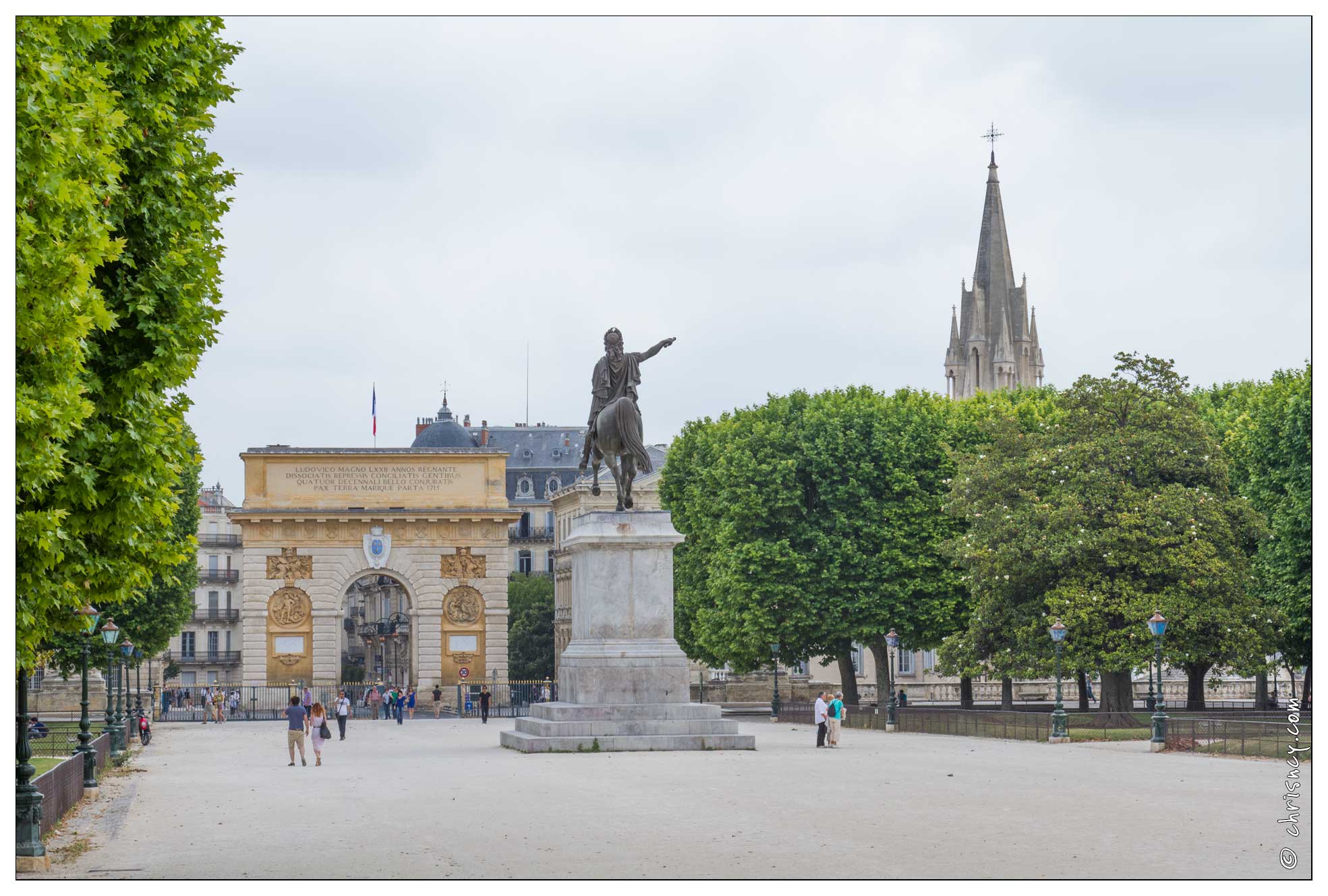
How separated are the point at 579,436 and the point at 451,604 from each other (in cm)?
5864

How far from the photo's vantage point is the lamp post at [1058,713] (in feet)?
125

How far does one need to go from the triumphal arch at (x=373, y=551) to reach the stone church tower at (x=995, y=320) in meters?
66.5

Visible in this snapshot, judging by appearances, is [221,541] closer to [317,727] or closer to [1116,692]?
[1116,692]

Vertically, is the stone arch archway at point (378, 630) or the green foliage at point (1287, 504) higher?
the green foliage at point (1287, 504)

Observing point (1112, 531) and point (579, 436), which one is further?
point (579, 436)

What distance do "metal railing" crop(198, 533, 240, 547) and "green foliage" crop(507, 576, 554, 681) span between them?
25.3m

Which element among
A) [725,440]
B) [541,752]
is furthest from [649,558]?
[725,440]

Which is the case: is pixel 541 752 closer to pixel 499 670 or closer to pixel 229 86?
pixel 229 86

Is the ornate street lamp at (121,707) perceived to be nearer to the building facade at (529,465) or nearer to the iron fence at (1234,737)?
the iron fence at (1234,737)

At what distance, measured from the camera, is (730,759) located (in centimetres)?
2955

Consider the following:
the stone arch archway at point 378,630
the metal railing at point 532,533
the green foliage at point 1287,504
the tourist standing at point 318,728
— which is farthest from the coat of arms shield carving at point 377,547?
the metal railing at point 532,533

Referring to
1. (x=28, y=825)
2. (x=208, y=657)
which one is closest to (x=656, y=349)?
(x=28, y=825)

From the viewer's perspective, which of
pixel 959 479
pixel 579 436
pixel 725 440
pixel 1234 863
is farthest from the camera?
pixel 579 436

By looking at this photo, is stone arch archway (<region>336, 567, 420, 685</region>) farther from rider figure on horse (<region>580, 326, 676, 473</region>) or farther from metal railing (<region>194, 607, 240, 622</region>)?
rider figure on horse (<region>580, 326, 676, 473</region>)
